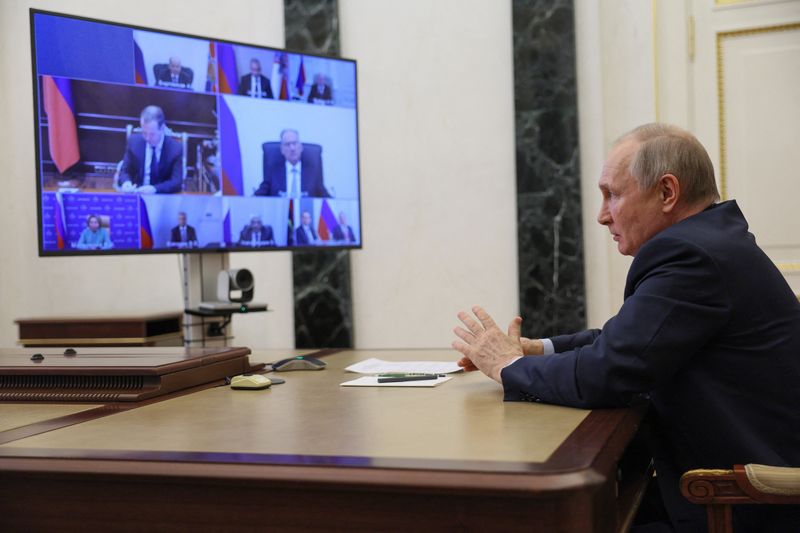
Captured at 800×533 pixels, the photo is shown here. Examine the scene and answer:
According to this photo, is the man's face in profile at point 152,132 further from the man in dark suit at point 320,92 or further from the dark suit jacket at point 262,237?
the man in dark suit at point 320,92

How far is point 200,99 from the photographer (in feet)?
9.88

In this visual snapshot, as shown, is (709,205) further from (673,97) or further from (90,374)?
(673,97)

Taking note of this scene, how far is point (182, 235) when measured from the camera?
116 inches

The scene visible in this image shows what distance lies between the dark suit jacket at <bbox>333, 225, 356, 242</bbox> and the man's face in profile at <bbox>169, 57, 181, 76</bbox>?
2.66 ft

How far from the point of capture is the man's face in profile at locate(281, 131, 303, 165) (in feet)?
10.5

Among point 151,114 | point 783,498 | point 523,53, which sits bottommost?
point 783,498

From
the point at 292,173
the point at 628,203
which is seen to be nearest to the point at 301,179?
the point at 292,173

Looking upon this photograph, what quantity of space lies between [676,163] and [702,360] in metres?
0.42

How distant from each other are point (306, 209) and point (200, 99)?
550mm

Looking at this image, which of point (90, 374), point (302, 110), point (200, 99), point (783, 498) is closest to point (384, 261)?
point (302, 110)

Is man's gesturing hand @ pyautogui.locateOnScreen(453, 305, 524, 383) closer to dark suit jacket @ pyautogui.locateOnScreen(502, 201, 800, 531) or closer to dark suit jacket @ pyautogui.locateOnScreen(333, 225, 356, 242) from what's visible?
dark suit jacket @ pyautogui.locateOnScreen(502, 201, 800, 531)

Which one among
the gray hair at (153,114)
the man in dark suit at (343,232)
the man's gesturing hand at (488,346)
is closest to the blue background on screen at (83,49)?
the gray hair at (153,114)

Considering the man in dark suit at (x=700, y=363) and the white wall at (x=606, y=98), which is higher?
the white wall at (x=606, y=98)

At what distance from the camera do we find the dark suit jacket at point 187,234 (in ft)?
9.56
